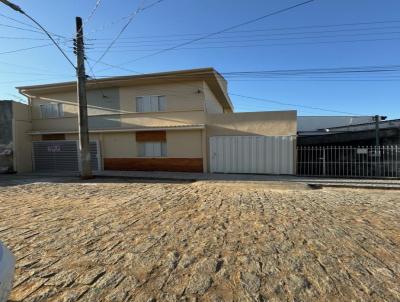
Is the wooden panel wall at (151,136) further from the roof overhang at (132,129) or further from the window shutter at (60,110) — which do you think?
the window shutter at (60,110)

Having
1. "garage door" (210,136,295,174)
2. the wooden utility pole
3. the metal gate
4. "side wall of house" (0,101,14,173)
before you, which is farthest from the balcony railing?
the metal gate

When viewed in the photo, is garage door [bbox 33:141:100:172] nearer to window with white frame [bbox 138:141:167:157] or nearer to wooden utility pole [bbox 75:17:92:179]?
wooden utility pole [bbox 75:17:92:179]

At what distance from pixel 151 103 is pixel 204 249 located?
11800 mm

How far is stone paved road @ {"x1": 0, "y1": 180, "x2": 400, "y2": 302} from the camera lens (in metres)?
2.64

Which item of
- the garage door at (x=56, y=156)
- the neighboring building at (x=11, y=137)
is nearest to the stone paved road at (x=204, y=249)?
the garage door at (x=56, y=156)

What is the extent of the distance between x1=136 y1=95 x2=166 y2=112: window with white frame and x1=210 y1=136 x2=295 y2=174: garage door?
3908 mm

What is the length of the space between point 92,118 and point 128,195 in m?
9.51

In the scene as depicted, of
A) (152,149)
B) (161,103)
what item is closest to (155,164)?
(152,149)

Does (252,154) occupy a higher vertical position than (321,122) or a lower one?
lower

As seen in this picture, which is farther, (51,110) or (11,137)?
(51,110)

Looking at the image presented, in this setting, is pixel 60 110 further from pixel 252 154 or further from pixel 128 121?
pixel 252 154

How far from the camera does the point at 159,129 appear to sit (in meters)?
13.4

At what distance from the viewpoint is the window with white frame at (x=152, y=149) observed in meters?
13.9

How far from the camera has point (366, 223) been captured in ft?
16.0
